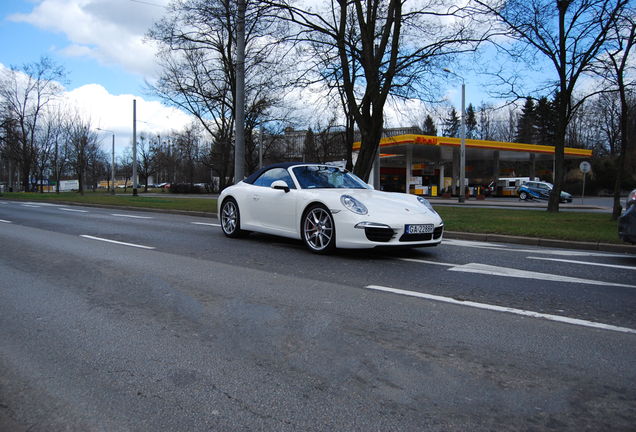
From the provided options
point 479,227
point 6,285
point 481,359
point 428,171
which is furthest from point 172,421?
point 428,171

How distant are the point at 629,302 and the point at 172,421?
4.24 m

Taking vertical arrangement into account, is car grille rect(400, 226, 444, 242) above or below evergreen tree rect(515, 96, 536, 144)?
below

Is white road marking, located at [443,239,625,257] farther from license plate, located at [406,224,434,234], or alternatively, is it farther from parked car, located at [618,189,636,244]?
license plate, located at [406,224,434,234]

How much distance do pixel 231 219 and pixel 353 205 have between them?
308 centimetres

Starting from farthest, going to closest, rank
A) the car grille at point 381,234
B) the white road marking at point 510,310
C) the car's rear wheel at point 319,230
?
the car's rear wheel at point 319,230 → the car grille at point 381,234 → the white road marking at point 510,310

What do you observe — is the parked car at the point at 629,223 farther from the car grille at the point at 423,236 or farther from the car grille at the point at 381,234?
the car grille at the point at 381,234

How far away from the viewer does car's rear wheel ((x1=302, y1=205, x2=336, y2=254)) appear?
6.73m

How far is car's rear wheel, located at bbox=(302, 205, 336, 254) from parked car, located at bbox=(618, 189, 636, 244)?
422cm

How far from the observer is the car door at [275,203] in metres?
7.41

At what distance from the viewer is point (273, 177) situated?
26.7 feet

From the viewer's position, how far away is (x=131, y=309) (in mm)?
4059

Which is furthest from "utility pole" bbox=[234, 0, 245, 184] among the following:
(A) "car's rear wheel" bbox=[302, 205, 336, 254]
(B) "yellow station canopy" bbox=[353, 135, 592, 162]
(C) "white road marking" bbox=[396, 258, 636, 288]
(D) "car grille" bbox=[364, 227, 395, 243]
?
(B) "yellow station canopy" bbox=[353, 135, 592, 162]

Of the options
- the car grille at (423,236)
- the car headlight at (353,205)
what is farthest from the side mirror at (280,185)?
the car grille at (423,236)

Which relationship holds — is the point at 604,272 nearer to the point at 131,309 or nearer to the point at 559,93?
the point at 131,309
